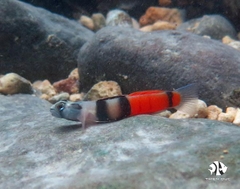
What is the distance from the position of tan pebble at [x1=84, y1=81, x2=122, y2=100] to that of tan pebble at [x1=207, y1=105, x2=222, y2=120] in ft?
4.83

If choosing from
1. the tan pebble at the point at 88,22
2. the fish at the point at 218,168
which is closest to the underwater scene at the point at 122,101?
the fish at the point at 218,168

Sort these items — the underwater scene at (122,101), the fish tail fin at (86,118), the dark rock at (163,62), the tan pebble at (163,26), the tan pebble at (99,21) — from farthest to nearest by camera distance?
the tan pebble at (99,21), the tan pebble at (163,26), the dark rock at (163,62), the fish tail fin at (86,118), the underwater scene at (122,101)

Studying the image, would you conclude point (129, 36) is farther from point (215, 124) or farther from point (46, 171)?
point (46, 171)

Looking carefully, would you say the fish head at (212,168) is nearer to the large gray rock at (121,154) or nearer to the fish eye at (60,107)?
the large gray rock at (121,154)

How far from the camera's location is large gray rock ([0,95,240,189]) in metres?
1.95

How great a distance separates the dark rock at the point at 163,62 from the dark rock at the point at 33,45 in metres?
1.10

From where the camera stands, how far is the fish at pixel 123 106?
10.2 feet

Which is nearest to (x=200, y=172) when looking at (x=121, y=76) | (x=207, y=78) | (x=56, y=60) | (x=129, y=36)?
(x=207, y=78)

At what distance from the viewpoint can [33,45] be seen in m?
6.05

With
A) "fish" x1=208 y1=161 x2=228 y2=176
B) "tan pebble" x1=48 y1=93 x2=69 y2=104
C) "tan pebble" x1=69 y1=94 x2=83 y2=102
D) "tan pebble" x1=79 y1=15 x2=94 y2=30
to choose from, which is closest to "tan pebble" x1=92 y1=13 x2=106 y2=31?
"tan pebble" x1=79 y1=15 x2=94 y2=30

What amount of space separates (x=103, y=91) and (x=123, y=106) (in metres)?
1.52

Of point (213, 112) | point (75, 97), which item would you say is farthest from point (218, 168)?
point (75, 97)

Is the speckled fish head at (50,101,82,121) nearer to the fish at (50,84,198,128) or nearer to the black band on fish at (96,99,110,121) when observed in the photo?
the fish at (50,84,198,128)

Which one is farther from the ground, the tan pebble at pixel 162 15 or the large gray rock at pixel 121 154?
the tan pebble at pixel 162 15
